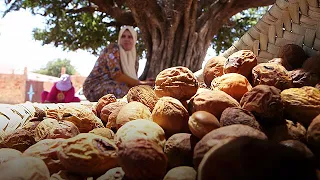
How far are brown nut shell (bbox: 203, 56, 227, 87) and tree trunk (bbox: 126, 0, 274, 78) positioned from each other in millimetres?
3027

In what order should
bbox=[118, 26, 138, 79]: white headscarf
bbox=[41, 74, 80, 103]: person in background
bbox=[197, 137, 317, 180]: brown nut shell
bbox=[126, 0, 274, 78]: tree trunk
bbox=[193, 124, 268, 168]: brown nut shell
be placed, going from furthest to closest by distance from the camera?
bbox=[126, 0, 274, 78]: tree trunk → bbox=[41, 74, 80, 103]: person in background → bbox=[118, 26, 138, 79]: white headscarf → bbox=[193, 124, 268, 168]: brown nut shell → bbox=[197, 137, 317, 180]: brown nut shell

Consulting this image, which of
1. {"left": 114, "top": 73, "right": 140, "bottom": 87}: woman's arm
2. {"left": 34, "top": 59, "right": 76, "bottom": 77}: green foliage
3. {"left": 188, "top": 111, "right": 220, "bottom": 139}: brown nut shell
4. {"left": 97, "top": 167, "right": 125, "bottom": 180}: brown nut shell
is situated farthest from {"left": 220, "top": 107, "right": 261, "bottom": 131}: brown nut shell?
{"left": 34, "top": 59, "right": 76, "bottom": 77}: green foliage

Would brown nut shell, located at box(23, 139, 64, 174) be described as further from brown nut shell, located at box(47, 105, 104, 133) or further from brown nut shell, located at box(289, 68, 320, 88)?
brown nut shell, located at box(289, 68, 320, 88)

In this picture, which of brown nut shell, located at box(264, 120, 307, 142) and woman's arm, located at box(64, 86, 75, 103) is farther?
woman's arm, located at box(64, 86, 75, 103)

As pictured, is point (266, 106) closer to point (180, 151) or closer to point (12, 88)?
point (180, 151)

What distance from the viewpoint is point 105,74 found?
296cm

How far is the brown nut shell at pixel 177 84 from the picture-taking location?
907mm

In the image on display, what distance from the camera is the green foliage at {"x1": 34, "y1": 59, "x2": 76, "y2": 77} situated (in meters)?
25.2

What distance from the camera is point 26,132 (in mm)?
911

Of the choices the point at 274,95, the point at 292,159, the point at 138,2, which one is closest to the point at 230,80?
the point at 274,95

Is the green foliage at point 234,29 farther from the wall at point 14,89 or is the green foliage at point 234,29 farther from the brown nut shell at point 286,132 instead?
the wall at point 14,89

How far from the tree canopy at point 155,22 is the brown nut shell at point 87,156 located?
140 inches

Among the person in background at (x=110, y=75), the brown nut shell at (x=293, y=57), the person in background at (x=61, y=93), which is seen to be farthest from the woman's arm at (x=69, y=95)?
the brown nut shell at (x=293, y=57)

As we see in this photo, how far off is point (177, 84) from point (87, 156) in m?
0.36
